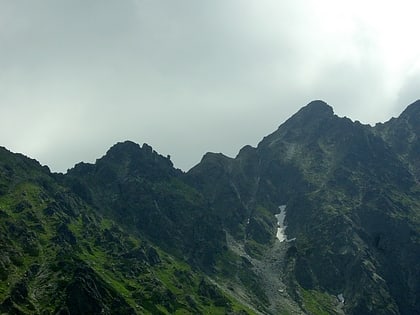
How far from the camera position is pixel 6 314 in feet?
647
